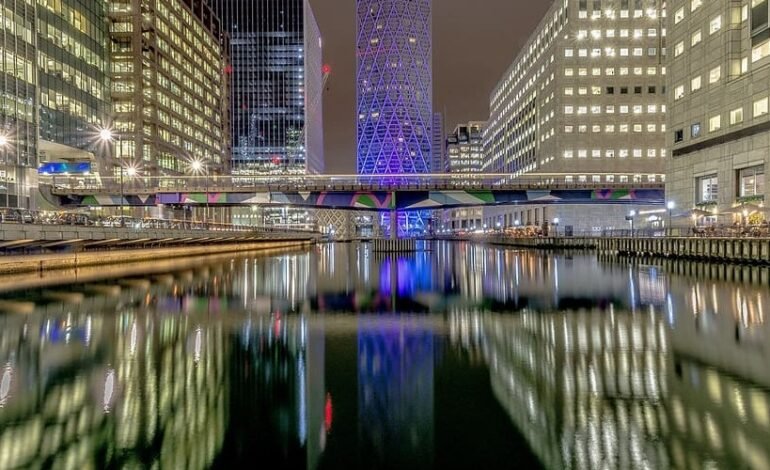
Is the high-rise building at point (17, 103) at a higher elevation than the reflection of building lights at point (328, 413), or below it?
higher

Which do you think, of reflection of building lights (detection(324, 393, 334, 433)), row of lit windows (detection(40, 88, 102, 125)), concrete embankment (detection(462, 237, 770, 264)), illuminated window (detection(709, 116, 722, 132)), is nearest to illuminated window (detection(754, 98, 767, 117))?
illuminated window (detection(709, 116, 722, 132))

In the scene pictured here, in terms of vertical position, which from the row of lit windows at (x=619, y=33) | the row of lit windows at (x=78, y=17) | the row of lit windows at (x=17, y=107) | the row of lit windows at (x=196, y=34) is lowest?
the row of lit windows at (x=17, y=107)

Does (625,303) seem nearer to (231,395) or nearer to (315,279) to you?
(231,395)

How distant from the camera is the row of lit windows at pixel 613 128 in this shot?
142m

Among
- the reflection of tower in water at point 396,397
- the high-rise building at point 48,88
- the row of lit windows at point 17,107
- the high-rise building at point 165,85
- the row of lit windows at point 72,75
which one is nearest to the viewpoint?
the reflection of tower in water at point 396,397

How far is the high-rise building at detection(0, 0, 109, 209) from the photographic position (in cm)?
7600

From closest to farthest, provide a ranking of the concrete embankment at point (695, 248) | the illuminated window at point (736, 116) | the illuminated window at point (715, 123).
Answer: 1. the concrete embankment at point (695, 248)
2. the illuminated window at point (736, 116)
3. the illuminated window at point (715, 123)

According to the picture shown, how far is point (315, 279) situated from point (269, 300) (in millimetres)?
13372

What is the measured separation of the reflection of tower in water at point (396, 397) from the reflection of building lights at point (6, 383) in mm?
6651

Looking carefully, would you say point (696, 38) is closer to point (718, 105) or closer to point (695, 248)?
point (718, 105)

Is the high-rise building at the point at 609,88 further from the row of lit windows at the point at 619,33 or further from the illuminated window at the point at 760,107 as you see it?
the illuminated window at the point at 760,107

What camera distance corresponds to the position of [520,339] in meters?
17.1

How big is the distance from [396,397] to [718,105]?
77.9 m

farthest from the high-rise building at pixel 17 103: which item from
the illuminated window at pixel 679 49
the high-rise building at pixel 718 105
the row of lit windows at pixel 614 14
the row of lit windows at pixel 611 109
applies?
the row of lit windows at pixel 614 14
